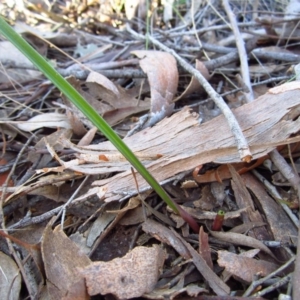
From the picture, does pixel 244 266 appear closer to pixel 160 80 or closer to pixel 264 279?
pixel 264 279

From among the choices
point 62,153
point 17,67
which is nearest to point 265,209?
point 62,153

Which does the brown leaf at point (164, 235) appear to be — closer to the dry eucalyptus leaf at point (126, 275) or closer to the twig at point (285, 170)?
the dry eucalyptus leaf at point (126, 275)

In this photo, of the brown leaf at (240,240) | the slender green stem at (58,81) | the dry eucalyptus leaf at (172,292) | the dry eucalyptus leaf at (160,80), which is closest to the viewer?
the slender green stem at (58,81)

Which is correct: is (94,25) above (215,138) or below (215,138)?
above

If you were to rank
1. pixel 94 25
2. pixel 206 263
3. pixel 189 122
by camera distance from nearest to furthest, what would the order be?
pixel 206 263
pixel 189 122
pixel 94 25

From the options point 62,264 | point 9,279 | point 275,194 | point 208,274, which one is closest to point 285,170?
point 275,194

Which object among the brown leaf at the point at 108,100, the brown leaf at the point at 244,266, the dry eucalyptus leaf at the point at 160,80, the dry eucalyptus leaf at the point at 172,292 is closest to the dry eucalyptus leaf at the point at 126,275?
the dry eucalyptus leaf at the point at 172,292

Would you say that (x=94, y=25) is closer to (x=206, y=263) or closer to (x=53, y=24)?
(x=53, y=24)
